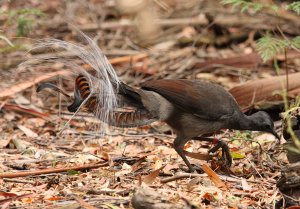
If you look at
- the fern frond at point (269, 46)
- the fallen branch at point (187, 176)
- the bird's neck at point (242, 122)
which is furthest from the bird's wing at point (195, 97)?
the fallen branch at point (187, 176)

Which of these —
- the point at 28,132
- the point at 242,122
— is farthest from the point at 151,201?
the point at 28,132

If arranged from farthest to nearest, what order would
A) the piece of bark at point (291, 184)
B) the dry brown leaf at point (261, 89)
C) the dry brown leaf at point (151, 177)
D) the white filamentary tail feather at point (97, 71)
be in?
the dry brown leaf at point (261, 89) → the white filamentary tail feather at point (97, 71) → the dry brown leaf at point (151, 177) → the piece of bark at point (291, 184)

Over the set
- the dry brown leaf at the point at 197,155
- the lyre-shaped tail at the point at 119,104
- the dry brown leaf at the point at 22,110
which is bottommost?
the dry brown leaf at the point at 197,155

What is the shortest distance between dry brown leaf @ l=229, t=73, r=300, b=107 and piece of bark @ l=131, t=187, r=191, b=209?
10.9 ft

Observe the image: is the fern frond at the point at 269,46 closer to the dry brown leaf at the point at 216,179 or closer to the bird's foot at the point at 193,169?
the bird's foot at the point at 193,169

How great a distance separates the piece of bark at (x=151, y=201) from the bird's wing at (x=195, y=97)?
74.3 inches

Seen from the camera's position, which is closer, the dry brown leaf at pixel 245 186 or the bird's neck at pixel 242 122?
the dry brown leaf at pixel 245 186

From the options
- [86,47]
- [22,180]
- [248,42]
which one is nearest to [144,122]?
[86,47]

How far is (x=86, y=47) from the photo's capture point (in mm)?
5527

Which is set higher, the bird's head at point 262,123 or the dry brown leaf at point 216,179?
the bird's head at point 262,123

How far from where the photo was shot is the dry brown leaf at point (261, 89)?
6844mm

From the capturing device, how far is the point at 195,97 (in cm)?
569

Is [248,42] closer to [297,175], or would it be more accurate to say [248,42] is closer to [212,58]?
[212,58]

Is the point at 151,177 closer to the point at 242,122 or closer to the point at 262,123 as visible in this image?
the point at 242,122
